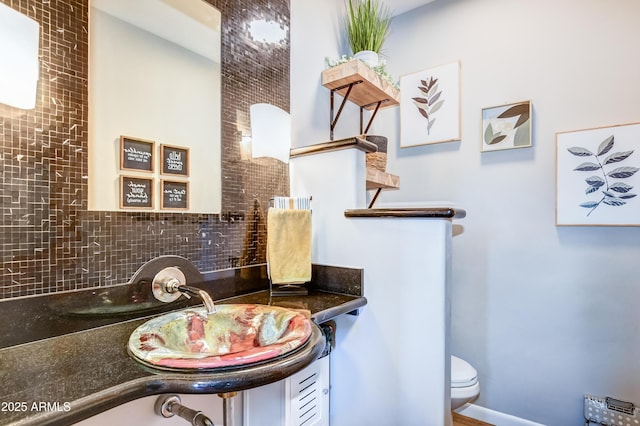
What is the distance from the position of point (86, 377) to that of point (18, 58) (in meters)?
0.79

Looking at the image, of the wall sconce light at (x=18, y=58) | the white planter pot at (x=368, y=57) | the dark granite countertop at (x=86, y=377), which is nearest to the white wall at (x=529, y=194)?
the white planter pot at (x=368, y=57)

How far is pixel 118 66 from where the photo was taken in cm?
101

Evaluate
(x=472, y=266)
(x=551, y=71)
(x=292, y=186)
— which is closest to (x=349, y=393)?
(x=292, y=186)

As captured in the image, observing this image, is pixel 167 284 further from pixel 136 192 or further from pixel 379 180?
pixel 379 180

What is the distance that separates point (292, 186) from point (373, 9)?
127 cm

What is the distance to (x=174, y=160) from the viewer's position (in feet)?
3.75

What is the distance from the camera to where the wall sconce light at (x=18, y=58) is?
0.78 metres

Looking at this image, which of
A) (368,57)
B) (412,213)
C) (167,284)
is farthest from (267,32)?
(167,284)

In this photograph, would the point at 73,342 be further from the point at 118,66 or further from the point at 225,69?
the point at 225,69

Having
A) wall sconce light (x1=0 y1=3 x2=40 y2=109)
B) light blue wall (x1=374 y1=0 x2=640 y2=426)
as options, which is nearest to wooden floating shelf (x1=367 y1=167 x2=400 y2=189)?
light blue wall (x1=374 y1=0 x2=640 y2=426)

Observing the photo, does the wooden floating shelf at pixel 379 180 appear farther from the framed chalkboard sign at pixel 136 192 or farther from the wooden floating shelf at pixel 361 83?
the framed chalkboard sign at pixel 136 192

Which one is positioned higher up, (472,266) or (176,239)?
(176,239)

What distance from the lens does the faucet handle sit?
1.08 meters

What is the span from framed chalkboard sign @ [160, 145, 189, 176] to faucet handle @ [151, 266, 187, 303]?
34cm
